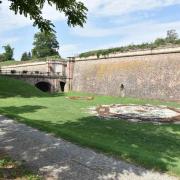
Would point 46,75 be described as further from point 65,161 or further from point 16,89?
point 65,161

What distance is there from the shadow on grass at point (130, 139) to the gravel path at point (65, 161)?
22.0 inches

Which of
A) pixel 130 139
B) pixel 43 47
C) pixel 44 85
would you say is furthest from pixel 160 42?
pixel 43 47

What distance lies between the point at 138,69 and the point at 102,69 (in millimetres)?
8222

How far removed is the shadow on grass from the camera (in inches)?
397

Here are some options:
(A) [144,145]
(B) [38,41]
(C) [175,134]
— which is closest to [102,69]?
(C) [175,134]

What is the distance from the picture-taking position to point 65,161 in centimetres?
927

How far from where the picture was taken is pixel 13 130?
1404 centimetres

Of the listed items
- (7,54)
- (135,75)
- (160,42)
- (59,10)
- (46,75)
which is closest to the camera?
(59,10)

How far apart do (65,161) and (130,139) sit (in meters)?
6.70

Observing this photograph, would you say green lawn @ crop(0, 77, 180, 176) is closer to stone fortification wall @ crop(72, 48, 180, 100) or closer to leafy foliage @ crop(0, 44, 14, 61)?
stone fortification wall @ crop(72, 48, 180, 100)

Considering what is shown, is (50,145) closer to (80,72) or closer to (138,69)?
(138,69)

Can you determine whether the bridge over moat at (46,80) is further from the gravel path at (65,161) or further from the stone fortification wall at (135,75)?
the gravel path at (65,161)

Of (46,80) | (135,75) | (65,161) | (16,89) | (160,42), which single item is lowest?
(16,89)

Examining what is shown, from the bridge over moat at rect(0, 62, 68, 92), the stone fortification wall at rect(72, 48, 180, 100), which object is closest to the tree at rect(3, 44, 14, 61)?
the bridge over moat at rect(0, 62, 68, 92)
